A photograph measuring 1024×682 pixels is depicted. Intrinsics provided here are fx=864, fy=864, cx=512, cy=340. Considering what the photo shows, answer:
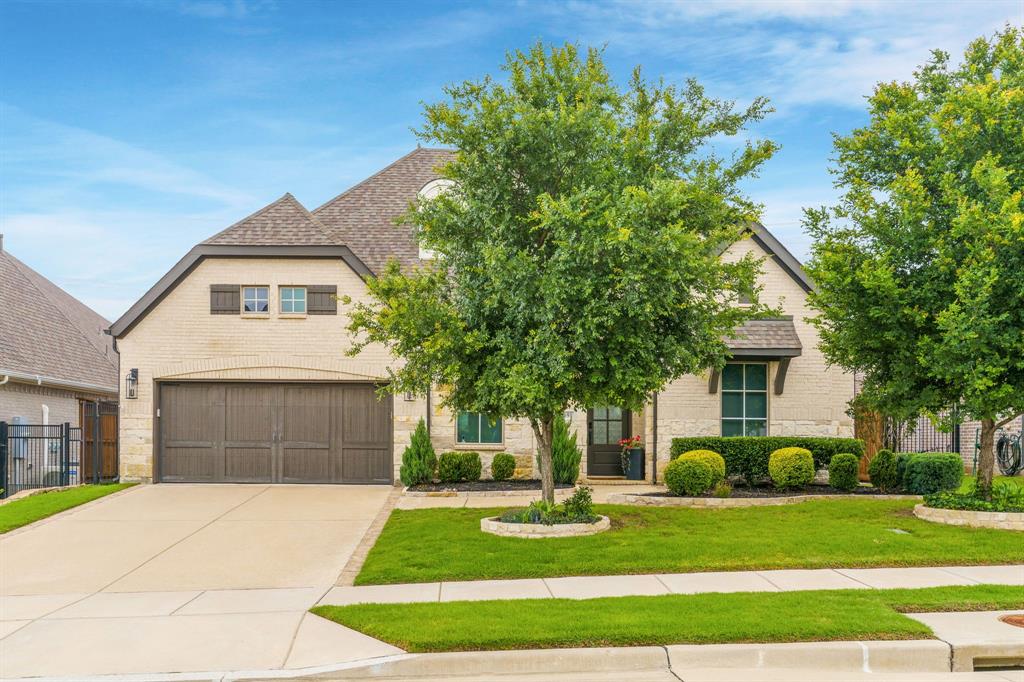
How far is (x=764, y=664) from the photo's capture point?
7062 millimetres

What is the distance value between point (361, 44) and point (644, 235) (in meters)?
6.95

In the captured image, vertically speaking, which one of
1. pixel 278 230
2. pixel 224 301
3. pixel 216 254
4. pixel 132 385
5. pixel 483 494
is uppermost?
pixel 278 230

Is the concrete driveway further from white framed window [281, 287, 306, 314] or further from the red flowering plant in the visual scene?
the red flowering plant

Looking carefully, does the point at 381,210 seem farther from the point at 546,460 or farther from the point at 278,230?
the point at 546,460

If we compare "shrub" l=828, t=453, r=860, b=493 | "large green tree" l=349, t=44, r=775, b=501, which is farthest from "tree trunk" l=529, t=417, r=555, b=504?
"shrub" l=828, t=453, r=860, b=493

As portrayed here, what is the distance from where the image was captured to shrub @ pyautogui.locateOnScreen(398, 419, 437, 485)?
18391 mm

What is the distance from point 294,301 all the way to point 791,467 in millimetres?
11246

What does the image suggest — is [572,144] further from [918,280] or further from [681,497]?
[681,497]

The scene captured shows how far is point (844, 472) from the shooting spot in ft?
57.2

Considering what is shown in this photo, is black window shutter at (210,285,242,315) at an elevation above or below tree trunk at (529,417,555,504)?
above

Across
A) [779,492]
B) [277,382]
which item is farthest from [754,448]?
[277,382]

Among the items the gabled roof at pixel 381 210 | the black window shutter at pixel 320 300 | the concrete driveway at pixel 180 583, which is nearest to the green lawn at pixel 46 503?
the concrete driveway at pixel 180 583

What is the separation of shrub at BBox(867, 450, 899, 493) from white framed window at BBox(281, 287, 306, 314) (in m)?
12.7

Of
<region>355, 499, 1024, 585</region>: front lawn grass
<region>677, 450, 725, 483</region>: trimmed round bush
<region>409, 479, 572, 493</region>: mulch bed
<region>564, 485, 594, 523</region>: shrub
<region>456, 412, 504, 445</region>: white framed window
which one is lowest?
<region>409, 479, 572, 493</region>: mulch bed
